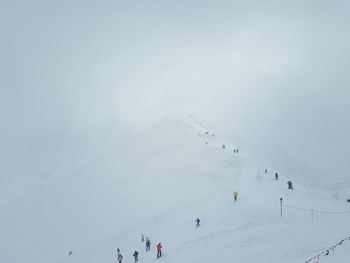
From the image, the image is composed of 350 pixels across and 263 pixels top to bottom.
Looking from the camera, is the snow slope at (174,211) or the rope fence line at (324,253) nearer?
the rope fence line at (324,253)

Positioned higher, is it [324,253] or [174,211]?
[174,211]

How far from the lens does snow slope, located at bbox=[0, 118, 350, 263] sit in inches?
1177

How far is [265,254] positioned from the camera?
26344 mm

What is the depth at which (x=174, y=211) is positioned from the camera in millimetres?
49812

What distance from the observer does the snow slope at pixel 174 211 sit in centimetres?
2991

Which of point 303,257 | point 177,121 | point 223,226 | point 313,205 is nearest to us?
point 303,257

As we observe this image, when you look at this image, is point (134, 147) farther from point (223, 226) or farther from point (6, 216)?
point (223, 226)

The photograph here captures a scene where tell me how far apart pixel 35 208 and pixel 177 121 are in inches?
1894

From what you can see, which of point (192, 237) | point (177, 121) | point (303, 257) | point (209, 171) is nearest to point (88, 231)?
point (209, 171)

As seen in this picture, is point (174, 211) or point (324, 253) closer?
point (324, 253)

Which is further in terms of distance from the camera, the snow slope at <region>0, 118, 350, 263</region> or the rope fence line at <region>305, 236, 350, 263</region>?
the snow slope at <region>0, 118, 350, 263</region>

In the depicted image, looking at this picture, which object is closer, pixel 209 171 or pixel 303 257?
pixel 303 257

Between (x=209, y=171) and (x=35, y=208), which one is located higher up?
(x=209, y=171)

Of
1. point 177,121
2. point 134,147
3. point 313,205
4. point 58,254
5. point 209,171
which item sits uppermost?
point 177,121
